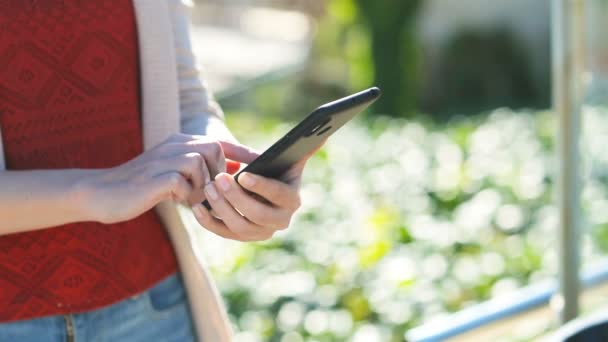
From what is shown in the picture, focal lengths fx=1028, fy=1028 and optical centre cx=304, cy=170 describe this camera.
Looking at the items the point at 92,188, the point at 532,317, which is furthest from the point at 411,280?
the point at 92,188

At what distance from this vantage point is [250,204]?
139cm

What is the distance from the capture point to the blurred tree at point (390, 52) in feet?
31.1

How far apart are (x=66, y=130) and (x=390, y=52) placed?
26.7ft

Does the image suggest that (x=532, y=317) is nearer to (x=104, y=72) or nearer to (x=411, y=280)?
(x=411, y=280)

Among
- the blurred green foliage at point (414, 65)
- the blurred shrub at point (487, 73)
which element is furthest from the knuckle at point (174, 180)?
the blurred shrub at point (487, 73)

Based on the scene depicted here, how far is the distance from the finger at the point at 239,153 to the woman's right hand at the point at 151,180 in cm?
12

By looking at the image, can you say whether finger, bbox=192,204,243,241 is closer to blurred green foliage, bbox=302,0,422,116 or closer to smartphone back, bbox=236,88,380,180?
smartphone back, bbox=236,88,380,180

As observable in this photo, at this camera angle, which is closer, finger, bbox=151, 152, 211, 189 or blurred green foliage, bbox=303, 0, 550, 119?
finger, bbox=151, 152, 211, 189

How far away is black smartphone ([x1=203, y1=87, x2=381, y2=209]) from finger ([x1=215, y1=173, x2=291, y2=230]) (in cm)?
2

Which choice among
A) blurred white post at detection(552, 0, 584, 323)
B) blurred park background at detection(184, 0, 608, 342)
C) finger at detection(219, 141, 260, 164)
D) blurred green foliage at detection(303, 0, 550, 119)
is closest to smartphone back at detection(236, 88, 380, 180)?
finger at detection(219, 141, 260, 164)

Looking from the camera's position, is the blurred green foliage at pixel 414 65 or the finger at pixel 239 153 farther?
the blurred green foliage at pixel 414 65

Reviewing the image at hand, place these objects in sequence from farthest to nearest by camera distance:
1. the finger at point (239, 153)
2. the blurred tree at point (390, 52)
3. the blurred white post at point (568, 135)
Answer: the blurred tree at point (390, 52)
the blurred white post at point (568, 135)
the finger at point (239, 153)

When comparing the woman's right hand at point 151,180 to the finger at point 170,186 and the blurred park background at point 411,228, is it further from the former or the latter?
the blurred park background at point 411,228

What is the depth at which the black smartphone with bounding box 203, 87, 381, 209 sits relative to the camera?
1.30 meters
